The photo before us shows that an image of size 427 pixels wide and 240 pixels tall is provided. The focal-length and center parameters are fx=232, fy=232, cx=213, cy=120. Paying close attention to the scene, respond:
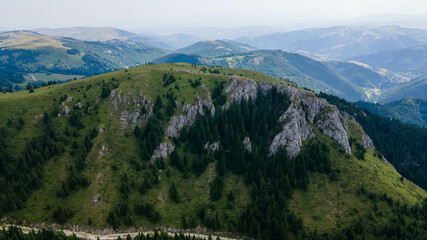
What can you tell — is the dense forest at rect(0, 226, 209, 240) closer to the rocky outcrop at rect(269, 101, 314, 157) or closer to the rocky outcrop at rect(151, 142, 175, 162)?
the rocky outcrop at rect(151, 142, 175, 162)

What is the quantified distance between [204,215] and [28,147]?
9068 centimetres

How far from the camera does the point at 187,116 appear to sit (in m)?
145

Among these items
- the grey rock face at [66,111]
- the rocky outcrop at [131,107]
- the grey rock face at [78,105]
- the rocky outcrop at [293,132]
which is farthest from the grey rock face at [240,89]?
the grey rock face at [66,111]

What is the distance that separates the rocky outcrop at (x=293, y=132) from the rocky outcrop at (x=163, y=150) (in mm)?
57916

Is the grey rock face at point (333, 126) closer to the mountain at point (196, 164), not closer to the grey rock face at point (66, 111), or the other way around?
the mountain at point (196, 164)

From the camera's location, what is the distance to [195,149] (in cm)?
13400

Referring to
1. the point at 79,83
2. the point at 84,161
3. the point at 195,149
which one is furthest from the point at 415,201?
the point at 79,83

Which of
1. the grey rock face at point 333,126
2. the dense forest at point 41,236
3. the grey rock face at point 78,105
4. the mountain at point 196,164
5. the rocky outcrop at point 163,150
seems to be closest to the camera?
the dense forest at point 41,236

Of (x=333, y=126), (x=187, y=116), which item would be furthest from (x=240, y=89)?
(x=333, y=126)

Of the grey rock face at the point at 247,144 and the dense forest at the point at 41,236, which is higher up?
the grey rock face at the point at 247,144

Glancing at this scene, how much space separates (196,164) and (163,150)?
20.3 metres

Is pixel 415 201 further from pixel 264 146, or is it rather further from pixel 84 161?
pixel 84 161

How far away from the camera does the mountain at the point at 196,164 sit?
97.0m

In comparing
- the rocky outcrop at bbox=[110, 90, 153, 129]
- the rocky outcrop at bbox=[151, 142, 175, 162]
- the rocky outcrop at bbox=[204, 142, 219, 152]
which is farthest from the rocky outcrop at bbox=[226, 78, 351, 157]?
the rocky outcrop at bbox=[110, 90, 153, 129]
